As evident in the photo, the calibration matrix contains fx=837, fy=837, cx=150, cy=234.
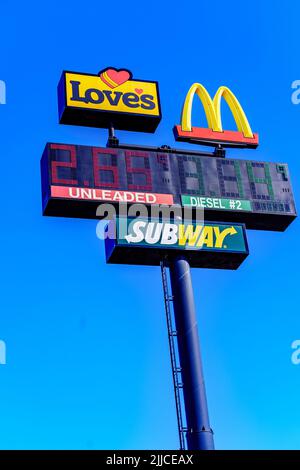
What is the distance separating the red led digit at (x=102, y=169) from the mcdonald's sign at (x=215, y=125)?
382 centimetres

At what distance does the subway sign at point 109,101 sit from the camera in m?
39.2

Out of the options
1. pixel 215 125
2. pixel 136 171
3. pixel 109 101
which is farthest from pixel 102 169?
pixel 215 125

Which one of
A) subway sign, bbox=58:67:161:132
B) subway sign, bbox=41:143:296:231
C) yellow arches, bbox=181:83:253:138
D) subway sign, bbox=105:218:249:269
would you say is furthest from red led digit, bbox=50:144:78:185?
yellow arches, bbox=181:83:253:138

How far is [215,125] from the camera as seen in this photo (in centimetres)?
4119

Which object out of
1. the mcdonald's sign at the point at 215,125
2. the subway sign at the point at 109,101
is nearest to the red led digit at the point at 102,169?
the subway sign at the point at 109,101

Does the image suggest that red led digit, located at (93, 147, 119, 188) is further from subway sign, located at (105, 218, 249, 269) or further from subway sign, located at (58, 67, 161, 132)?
subway sign, located at (58, 67, 161, 132)

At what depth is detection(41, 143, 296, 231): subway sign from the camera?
36.7 meters

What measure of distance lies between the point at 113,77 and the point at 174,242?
913 centimetres

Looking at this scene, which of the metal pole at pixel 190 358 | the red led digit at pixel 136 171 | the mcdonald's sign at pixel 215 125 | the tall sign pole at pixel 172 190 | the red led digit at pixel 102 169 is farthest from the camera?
the mcdonald's sign at pixel 215 125

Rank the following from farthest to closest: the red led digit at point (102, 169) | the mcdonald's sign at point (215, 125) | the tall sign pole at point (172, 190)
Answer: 1. the mcdonald's sign at point (215, 125)
2. the red led digit at point (102, 169)
3. the tall sign pole at point (172, 190)

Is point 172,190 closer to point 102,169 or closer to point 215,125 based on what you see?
point 102,169

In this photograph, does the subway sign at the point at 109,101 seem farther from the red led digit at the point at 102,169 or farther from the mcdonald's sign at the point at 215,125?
the red led digit at the point at 102,169

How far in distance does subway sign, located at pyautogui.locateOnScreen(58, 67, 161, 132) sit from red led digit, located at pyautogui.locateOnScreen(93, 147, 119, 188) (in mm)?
2193

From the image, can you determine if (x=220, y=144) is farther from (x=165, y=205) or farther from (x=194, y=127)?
(x=165, y=205)
